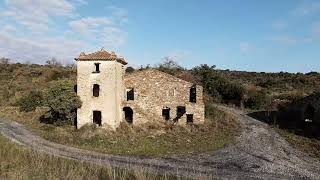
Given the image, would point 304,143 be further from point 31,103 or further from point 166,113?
point 31,103

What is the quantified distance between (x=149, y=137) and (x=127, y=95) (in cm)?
618

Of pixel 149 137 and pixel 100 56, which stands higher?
pixel 100 56

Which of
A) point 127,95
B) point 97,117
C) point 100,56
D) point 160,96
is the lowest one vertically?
point 97,117

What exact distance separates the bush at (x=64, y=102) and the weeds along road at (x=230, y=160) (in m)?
2.97

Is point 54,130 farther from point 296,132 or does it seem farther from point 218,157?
point 296,132

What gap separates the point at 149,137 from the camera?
3200 cm

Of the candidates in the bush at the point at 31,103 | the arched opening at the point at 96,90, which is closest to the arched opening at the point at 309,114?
the arched opening at the point at 96,90

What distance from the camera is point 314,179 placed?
1980cm

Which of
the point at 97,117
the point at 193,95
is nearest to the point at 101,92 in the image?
the point at 97,117

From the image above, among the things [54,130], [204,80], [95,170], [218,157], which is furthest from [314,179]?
[204,80]

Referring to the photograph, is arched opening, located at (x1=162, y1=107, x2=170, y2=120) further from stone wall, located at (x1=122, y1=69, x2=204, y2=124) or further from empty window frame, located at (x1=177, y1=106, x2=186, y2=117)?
empty window frame, located at (x1=177, y1=106, x2=186, y2=117)

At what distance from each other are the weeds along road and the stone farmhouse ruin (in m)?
4.95

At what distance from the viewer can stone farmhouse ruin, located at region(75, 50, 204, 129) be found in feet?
111

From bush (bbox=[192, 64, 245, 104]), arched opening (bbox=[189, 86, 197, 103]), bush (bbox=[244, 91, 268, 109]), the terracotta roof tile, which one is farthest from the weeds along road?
bush (bbox=[192, 64, 245, 104])
